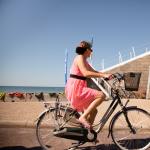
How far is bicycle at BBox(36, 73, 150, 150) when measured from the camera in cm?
625

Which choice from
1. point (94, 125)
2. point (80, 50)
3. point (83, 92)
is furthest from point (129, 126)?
point (80, 50)

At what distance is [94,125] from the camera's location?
633 centimetres

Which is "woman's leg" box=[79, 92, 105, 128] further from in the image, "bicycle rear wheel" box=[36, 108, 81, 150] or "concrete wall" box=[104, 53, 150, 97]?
"concrete wall" box=[104, 53, 150, 97]

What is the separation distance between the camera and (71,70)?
253 inches

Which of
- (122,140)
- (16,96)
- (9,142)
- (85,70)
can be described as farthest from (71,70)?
(16,96)

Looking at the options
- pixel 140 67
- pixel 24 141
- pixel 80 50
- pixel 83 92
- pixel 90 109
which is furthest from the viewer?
pixel 140 67

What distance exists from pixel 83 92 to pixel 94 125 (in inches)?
21.3

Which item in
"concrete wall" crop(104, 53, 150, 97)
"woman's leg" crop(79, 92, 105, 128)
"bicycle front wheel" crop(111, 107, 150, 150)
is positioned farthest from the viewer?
"concrete wall" crop(104, 53, 150, 97)

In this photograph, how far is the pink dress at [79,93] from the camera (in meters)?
6.22

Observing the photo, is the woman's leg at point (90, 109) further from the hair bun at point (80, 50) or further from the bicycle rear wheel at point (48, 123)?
the hair bun at point (80, 50)

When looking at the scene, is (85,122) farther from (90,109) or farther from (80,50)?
(80,50)

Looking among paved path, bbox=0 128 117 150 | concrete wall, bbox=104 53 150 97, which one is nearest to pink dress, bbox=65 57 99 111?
paved path, bbox=0 128 117 150

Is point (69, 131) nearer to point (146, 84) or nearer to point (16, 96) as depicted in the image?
point (146, 84)

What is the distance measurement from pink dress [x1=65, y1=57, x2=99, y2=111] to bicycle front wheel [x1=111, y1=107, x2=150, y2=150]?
56 centimetres
